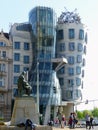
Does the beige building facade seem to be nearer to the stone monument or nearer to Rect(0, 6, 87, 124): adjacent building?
Rect(0, 6, 87, 124): adjacent building

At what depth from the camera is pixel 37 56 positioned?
297ft

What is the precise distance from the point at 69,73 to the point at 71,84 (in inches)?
106

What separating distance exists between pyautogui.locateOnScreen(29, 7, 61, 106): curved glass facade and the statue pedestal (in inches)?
2074

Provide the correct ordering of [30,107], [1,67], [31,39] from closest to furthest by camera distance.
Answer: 1. [30,107]
2. [1,67]
3. [31,39]

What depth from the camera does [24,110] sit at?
3219cm

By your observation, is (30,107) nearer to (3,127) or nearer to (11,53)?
(3,127)

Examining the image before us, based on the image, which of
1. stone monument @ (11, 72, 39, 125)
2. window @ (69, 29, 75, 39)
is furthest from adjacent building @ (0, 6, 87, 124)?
stone monument @ (11, 72, 39, 125)

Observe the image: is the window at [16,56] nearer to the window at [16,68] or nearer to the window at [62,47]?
the window at [16,68]

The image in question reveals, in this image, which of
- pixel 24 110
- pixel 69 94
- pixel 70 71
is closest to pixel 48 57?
pixel 70 71

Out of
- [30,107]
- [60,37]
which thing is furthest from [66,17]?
[30,107]

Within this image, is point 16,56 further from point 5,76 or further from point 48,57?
point 48,57

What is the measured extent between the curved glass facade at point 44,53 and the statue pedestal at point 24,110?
173 feet

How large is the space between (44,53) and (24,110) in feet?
194

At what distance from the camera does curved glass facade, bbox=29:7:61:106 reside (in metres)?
86.5
